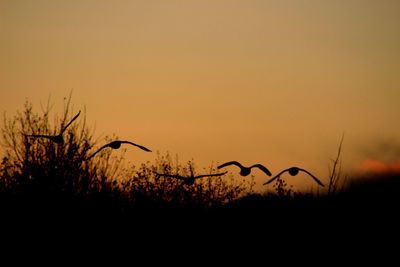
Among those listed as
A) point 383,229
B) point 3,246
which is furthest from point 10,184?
point 383,229

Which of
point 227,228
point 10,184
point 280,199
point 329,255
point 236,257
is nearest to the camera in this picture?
point 329,255

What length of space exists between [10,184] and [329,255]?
44.4ft

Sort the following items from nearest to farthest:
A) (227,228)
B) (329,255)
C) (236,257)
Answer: (329,255), (236,257), (227,228)

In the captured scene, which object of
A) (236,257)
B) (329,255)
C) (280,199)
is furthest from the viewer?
(280,199)

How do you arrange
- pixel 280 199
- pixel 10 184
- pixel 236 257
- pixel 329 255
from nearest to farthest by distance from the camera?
pixel 329 255
pixel 236 257
pixel 10 184
pixel 280 199

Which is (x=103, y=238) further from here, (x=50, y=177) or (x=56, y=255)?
(x=50, y=177)

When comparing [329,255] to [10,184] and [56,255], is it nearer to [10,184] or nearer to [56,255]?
[56,255]

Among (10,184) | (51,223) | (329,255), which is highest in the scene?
(10,184)

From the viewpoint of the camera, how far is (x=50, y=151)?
25672mm

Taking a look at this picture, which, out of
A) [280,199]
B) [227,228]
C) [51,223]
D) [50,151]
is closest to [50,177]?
[50,151]

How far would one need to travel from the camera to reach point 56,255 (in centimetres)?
1939

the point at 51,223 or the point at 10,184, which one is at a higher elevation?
the point at 10,184

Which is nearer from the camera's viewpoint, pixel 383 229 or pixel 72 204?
pixel 383 229

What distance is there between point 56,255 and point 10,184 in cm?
661
